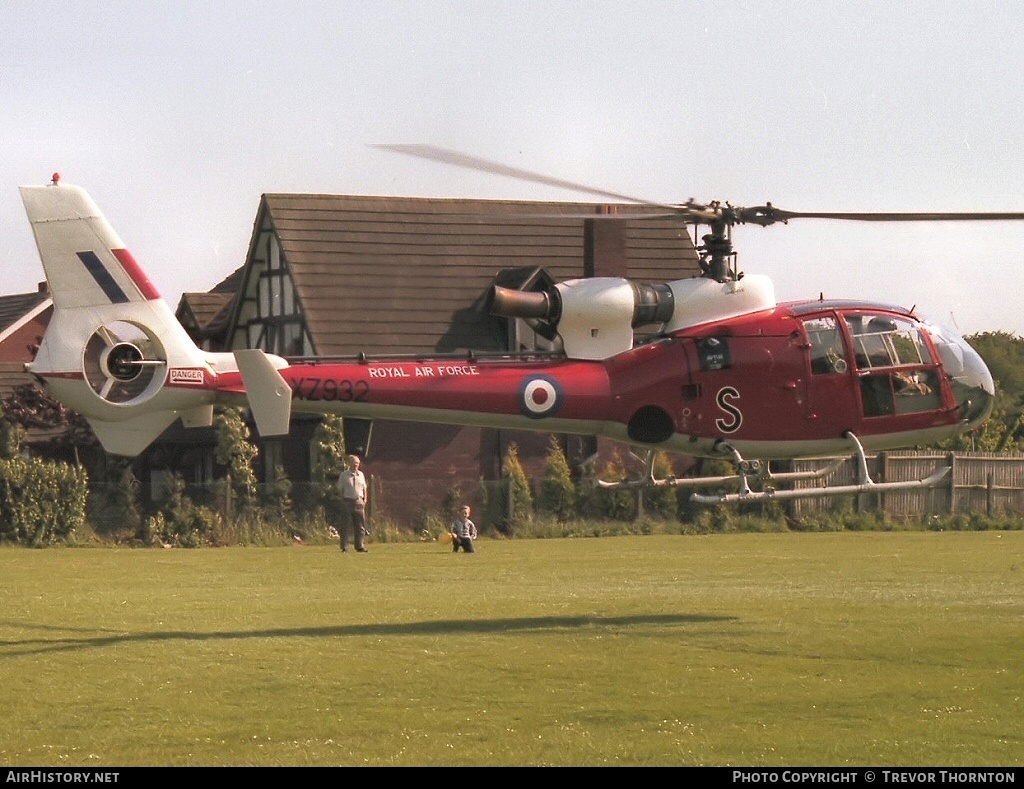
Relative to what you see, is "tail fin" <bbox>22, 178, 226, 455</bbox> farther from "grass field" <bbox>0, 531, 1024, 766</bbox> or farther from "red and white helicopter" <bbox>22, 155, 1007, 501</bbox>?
"grass field" <bbox>0, 531, 1024, 766</bbox>

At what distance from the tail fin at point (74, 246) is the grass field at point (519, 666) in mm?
3460

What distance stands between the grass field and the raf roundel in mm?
2229

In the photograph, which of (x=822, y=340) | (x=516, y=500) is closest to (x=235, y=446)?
(x=516, y=500)

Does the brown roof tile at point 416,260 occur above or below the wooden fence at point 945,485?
above

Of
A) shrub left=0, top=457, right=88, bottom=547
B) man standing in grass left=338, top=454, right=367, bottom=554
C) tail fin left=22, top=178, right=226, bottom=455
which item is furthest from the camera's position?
shrub left=0, top=457, right=88, bottom=547

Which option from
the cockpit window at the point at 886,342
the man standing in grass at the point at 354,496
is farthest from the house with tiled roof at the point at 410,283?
Answer: the cockpit window at the point at 886,342

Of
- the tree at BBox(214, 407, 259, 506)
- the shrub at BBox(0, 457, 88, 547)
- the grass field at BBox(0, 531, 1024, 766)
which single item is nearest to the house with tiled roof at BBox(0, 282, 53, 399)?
the tree at BBox(214, 407, 259, 506)

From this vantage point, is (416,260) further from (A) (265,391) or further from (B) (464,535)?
(A) (265,391)

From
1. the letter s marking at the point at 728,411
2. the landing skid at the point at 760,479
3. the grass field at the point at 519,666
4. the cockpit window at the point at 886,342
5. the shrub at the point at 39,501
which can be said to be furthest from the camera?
the shrub at the point at 39,501

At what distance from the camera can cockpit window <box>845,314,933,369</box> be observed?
63.0ft

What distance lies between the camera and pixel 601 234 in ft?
144

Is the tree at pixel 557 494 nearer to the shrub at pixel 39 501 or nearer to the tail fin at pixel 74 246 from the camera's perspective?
the shrub at pixel 39 501

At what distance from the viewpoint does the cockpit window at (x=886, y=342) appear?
19188mm

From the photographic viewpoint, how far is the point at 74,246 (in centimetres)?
1708
